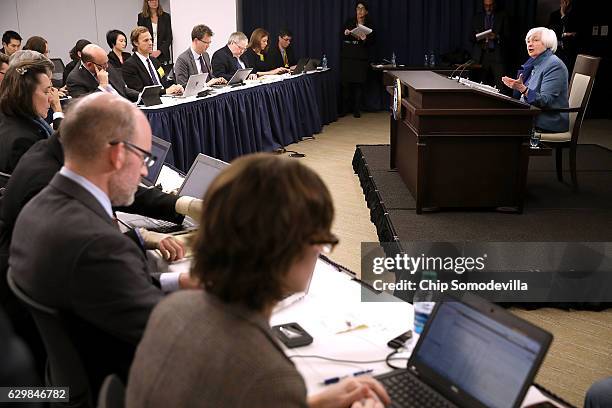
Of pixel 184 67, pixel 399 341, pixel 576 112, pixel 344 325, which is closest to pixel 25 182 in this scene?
pixel 344 325

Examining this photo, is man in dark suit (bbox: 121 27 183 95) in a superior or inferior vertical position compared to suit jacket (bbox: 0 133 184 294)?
superior

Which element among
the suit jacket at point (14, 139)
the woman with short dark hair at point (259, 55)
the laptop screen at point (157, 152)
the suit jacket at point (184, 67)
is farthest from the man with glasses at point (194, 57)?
the suit jacket at point (14, 139)

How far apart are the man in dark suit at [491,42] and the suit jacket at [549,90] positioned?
4080mm

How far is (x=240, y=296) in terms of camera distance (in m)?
1.05

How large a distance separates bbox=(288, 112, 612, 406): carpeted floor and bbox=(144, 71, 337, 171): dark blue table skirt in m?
0.31

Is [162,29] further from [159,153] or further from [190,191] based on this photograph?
[190,191]

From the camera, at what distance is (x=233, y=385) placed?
3.21ft

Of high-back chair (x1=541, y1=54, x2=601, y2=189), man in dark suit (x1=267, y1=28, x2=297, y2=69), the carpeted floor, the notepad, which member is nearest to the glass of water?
high-back chair (x1=541, y1=54, x2=601, y2=189)

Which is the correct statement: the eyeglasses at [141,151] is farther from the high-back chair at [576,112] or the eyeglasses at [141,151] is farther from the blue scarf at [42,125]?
the high-back chair at [576,112]

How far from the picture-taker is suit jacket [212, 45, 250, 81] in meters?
7.25

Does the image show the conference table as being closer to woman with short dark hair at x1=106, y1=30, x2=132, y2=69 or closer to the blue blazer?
the blue blazer

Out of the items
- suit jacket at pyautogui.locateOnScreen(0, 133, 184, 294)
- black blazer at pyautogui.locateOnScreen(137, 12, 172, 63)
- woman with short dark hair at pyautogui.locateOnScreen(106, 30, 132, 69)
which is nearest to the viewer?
suit jacket at pyautogui.locateOnScreen(0, 133, 184, 294)

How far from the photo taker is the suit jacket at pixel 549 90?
465cm

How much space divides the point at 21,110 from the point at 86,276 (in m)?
1.69
